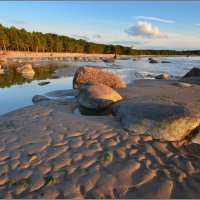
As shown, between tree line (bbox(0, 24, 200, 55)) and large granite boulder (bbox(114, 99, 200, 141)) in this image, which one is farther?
tree line (bbox(0, 24, 200, 55))

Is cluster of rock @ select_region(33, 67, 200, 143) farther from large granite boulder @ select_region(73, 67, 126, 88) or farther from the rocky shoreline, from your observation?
large granite boulder @ select_region(73, 67, 126, 88)

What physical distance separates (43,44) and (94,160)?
88662 millimetres

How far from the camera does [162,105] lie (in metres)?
6.60

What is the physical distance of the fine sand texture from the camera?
3916 millimetres

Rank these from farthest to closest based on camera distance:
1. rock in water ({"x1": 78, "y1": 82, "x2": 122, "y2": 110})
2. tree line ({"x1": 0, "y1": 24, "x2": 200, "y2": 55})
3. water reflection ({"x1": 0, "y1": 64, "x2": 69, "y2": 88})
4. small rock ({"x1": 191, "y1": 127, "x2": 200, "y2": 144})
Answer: tree line ({"x1": 0, "y1": 24, "x2": 200, "y2": 55}) → water reflection ({"x1": 0, "y1": 64, "x2": 69, "y2": 88}) → rock in water ({"x1": 78, "y1": 82, "x2": 122, "y2": 110}) → small rock ({"x1": 191, "y1": 127, "x2": 200, "y2": 144})

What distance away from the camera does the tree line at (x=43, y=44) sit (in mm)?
74062

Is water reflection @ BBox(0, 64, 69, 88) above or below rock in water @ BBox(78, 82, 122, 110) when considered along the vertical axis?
below

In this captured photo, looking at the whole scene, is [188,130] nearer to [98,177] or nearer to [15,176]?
[98,177]

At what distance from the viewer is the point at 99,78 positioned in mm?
13023

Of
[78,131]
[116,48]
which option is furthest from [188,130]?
[116,48]

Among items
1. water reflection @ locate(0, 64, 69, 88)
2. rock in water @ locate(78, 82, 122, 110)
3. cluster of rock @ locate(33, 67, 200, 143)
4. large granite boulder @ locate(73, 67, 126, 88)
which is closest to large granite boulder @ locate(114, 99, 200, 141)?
cluster of rock @ locate(33, 67, 200, 143)

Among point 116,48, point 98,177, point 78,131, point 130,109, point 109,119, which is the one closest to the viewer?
point 98,177

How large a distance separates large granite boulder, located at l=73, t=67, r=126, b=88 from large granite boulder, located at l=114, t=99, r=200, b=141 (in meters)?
6.17

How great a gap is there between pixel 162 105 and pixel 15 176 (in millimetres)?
4129
